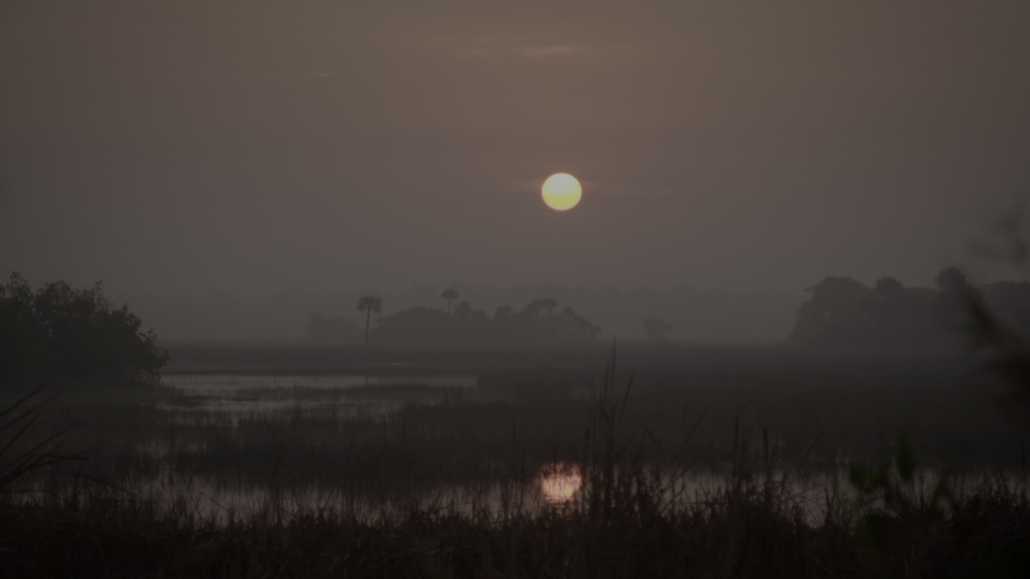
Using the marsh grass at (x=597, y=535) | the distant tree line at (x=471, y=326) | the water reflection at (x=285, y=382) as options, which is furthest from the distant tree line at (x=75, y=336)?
the distant tree line at (x=471, y=326)

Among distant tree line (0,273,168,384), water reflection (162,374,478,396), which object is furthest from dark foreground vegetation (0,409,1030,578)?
distant tree line (0,273,168,384)

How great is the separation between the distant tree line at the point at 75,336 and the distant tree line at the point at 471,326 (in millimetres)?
104027

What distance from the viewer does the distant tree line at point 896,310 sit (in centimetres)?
261

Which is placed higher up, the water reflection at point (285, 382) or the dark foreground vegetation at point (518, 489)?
the dark foreground vegetation at point (518, 489)

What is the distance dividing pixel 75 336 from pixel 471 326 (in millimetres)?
123300

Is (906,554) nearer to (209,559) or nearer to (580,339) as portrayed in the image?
(209,559)

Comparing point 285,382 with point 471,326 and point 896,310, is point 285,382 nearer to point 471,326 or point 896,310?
point 896,310

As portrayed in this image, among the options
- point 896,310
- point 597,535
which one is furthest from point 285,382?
point 896,310

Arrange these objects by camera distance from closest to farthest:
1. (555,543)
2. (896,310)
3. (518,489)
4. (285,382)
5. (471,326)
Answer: (555,543) < (518,489) < (285,382) < (896,310) < (471,326)

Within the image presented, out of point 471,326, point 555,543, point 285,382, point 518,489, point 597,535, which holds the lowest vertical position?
point 285,382

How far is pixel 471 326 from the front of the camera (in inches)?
6068

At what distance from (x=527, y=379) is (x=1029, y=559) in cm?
3693

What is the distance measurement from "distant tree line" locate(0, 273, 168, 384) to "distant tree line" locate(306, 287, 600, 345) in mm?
104027

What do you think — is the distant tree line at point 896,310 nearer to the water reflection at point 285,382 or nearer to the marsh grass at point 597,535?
the marsh grass at point 597,535
